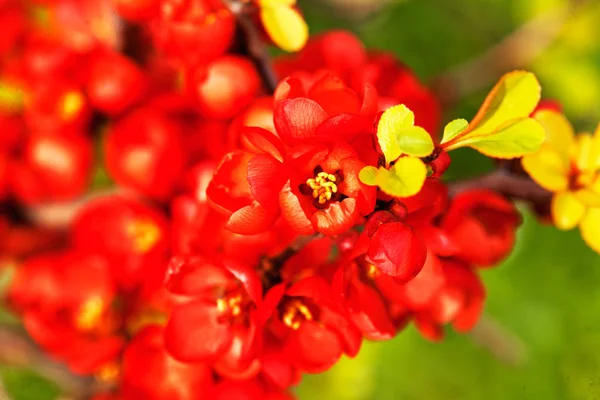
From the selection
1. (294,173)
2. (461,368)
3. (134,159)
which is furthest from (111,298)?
(461,368)

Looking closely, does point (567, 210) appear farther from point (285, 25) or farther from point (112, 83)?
point (112, 83)

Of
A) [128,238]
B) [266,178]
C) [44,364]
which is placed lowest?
[44,364]

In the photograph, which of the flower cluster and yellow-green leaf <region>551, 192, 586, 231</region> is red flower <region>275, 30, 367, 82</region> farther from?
yellow-green leaf <region>551, 192, 586, 231</region>

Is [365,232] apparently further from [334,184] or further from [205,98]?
[205,98]

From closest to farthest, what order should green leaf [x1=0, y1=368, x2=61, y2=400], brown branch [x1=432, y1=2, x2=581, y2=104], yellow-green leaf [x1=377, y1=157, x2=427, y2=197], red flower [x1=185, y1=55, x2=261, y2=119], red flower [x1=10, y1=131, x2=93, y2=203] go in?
yellow-green leaf [x1=377, y1=157, x2=427, y2=197] < red flower [x1=185, y1=55, x2=261, y2=119] < red flower [x1=10, y1=131, x2=93, y2=203] < green leaf [x1=0, y1=368, x2=61, y2=400] < brown branch [x1=432, y1=2, x2=581, y2=104]

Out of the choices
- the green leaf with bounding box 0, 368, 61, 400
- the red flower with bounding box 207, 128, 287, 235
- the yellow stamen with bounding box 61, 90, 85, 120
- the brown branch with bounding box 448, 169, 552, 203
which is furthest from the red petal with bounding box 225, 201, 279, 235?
the green leaf with bounding box 0, 368, 61, 400

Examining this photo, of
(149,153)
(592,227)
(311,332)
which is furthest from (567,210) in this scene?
(149,153)
